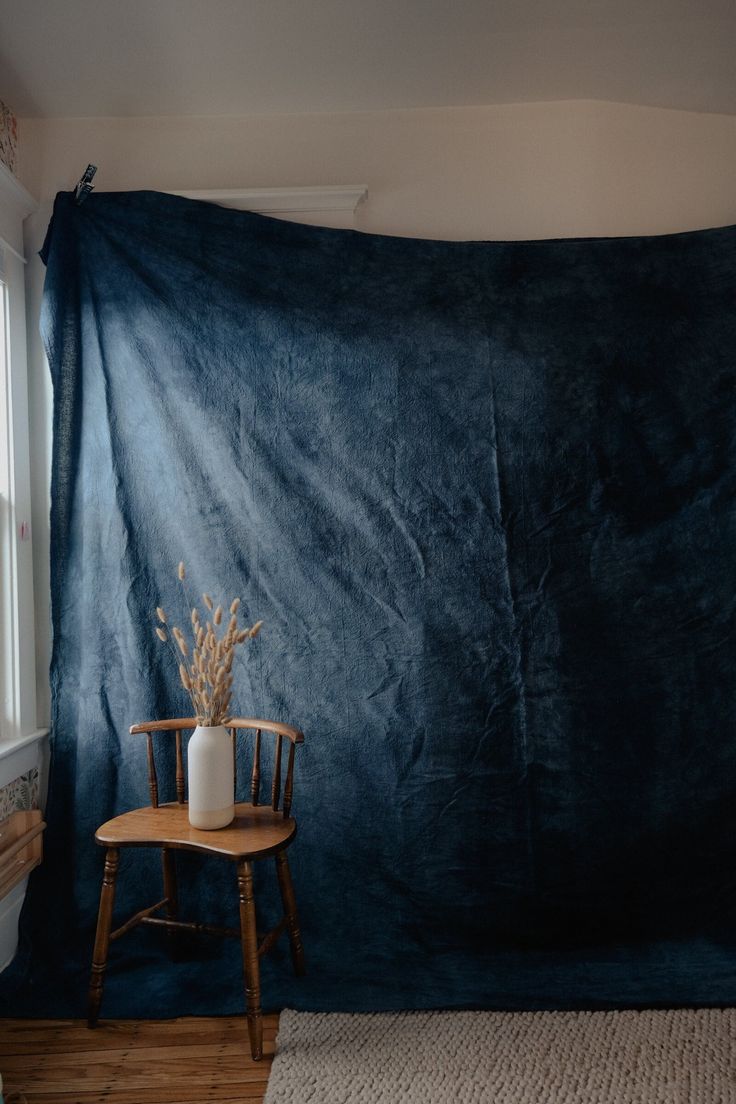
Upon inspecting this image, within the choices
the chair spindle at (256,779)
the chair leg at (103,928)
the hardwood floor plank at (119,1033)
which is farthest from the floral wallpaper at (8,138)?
the hardwood floor plank at (119,1033)

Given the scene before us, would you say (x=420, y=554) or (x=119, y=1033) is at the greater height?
(x=420, y=554)

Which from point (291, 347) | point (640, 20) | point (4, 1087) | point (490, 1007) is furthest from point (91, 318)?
point (490, 1007)

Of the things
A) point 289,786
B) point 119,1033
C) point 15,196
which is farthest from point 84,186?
point 119,1033

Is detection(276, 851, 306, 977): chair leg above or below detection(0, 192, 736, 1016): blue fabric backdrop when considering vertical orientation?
below

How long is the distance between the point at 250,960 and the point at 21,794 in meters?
0.96

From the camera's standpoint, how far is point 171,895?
2.46 metres

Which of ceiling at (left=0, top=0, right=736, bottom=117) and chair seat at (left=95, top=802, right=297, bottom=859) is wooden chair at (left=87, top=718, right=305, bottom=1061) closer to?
chair seat at (left=95, top=802, right=297, bottom=859)

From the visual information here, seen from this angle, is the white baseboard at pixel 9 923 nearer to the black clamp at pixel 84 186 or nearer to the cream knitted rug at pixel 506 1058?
the cream knitted rug at pixel 506 1058

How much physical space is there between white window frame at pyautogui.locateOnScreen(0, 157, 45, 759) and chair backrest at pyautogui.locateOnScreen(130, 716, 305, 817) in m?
0.41

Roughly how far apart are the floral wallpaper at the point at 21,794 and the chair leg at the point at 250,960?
0.86m

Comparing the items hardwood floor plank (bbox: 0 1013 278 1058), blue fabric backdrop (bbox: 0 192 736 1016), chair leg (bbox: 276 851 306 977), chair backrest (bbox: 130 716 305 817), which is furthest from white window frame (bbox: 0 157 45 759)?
chair leg (bbox: 276 851 306 977)

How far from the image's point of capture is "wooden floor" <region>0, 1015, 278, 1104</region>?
6.46 feet

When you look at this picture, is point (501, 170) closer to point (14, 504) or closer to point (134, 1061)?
point (14, 504)

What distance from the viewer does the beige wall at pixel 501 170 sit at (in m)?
2.75
